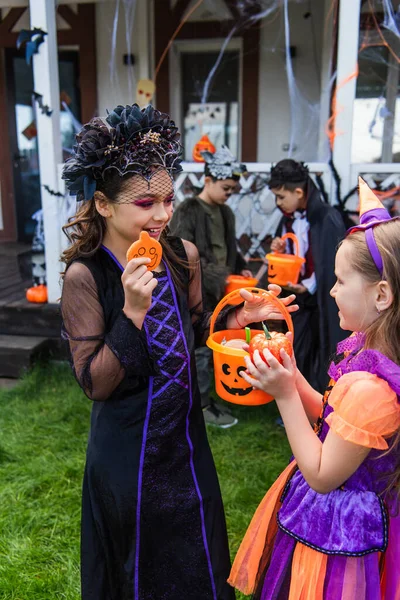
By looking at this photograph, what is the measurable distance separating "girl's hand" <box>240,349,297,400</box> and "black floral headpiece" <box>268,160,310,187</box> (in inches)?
94.8

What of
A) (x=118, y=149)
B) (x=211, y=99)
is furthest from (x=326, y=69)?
(x=118, y=149)

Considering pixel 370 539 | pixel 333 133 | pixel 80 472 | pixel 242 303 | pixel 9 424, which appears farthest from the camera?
pixel 333 133

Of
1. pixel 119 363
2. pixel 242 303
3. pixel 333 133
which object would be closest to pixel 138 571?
pixel 119 363

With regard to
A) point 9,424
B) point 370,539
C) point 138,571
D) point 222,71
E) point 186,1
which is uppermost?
point 186,1

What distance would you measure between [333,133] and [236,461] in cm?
257

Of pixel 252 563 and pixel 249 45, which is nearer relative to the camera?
pixel 252 563

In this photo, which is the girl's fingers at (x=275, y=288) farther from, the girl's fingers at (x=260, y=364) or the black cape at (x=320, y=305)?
the black cape at (x=320, y=305)

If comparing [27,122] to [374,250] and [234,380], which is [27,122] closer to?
[234,380]

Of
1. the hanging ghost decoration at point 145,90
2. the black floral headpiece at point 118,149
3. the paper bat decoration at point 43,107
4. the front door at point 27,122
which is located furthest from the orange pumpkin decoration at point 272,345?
the front door at point 27,122

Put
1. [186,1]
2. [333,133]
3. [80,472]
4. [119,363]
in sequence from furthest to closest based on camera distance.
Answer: [186,1], [333,133], [80,472], [119,363]

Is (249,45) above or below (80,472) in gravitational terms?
above

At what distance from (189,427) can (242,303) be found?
1.43 ft

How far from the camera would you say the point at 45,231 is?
482 centimetres

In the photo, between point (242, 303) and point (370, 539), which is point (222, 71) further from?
point (370, 539)
